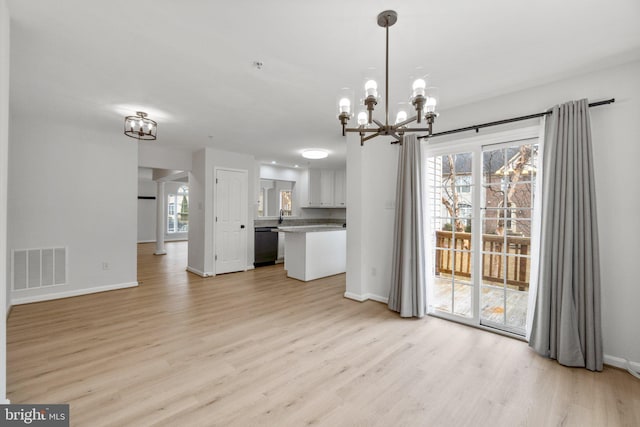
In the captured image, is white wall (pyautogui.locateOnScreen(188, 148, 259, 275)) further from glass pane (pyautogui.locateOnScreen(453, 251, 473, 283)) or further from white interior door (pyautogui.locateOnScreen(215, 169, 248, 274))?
glass pane (pyautogui.locateOnScreen(453, 251, 473, 283))

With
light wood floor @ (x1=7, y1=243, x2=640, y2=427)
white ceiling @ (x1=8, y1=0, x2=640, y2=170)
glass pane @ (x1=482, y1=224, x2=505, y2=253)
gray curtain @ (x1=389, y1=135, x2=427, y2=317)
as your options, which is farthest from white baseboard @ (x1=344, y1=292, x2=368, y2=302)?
white ceiling @ (x1=8, y1=0, x2=640, y2=170)

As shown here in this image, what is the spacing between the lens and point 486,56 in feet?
7.53

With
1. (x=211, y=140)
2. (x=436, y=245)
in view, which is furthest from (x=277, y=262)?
(x=436, y=245)

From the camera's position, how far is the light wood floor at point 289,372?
72.1 inches

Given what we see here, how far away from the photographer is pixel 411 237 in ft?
11.5

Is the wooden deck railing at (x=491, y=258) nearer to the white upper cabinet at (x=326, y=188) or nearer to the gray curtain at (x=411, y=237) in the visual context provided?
the gray curtain at (x=411, y=237)

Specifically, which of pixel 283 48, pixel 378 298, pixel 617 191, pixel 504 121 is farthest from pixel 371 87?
pixel 378 298

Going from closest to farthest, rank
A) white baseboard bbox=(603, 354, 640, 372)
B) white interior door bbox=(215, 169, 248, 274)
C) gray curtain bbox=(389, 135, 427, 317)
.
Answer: white baseboard bbox=(603, 354, 640, 372) < gray curtain bbox=(389, 135, 427, 317) < white interior door bbox=(215, 169, 248, 274)

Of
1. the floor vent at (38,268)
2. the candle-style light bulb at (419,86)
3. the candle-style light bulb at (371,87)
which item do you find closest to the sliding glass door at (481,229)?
the candle-style light bulb at (419,86)

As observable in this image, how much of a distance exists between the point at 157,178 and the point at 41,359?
7135 millimetres

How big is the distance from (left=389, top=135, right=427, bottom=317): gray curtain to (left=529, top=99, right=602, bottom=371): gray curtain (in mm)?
1164

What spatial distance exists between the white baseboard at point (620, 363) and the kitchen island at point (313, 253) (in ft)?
12.6

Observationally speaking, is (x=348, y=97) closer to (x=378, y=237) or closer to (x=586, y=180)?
Answer: (x=586, y=180)

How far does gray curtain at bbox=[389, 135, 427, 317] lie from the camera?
11.3 ft
